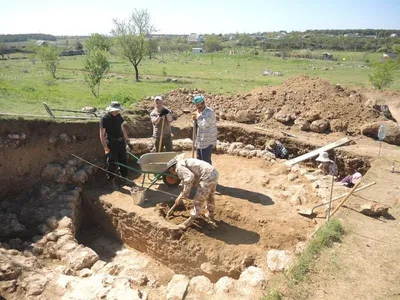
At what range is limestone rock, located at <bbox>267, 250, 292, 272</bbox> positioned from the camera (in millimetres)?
4781

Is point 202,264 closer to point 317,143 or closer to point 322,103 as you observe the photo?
point 317,143

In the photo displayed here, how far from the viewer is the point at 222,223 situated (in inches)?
244

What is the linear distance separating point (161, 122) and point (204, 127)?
122 cm

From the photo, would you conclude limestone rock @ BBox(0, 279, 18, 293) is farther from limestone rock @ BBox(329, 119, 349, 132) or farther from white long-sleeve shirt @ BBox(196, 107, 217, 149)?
limestone rock @ BBox(329, 119, 349, 132)

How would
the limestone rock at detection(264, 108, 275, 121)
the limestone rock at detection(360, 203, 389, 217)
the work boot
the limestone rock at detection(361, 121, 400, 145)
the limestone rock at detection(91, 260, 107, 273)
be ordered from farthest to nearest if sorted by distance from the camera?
the limestone rock at detection(264, 108, 275, 121), the limestone rock at detection(361, 121, 400, 145), the work boot, the limestone rock at detection(360, 203, 389, 217), the limestone rock at detection(91, 260, 107, 273)

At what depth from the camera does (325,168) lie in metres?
8.06

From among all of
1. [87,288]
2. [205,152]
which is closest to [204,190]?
[205,152]

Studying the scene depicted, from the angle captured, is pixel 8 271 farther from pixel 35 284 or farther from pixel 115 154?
pixel 115 154

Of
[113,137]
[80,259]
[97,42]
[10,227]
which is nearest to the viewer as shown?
[80,259]

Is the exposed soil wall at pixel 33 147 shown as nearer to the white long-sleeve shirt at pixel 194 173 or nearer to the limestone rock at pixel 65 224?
the limestone rock at pixel 65 224

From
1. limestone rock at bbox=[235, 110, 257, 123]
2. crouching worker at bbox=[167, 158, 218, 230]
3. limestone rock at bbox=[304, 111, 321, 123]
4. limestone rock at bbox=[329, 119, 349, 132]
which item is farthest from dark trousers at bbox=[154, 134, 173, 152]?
limestone rock at bbox=[329, 119, 349, 132]

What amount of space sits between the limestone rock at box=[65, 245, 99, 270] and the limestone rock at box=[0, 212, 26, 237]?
4.24ft

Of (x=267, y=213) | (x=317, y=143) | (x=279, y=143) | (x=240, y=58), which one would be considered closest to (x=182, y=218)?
(x=267, y=213)

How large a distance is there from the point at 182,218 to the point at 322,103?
756cm
